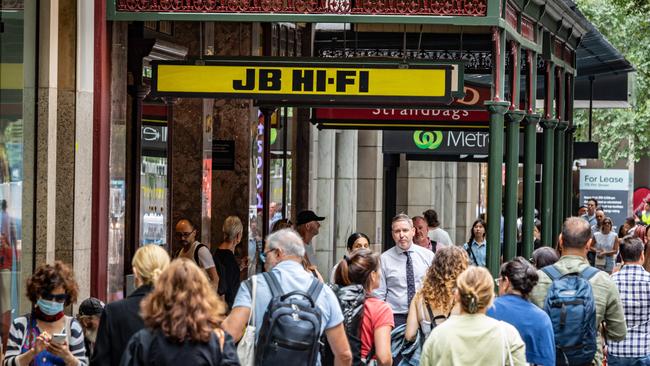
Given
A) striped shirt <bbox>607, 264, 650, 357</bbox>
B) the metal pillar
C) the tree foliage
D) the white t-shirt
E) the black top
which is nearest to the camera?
striped shirt <bbox>607, 264, 650, 357</bbox>

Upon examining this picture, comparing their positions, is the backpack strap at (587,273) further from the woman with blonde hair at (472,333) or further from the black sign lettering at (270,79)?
the black sign lettering at (270,79)

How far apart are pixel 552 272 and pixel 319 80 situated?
350cm

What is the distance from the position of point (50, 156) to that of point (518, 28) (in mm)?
5286

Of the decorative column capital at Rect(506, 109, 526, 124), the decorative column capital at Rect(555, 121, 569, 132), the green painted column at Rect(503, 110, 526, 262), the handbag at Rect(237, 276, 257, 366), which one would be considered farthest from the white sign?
the handbag at Rect(237, 276, 257, 366)

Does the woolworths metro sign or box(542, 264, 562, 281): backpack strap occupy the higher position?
the woolworths metro sign

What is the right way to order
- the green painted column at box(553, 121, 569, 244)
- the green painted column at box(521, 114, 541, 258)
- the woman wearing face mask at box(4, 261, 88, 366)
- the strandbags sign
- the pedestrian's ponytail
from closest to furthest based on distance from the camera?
the woman wearing face mask at box(4, 261, 88, 366) < the pedestrian's ponytail < the strandbags sign < the green painted column at box(521, 114, 541, 258) < the green painted column at box(553, 121, 569, 244)

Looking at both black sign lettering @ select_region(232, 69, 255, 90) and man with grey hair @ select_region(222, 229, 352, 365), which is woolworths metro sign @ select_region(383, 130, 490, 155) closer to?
black sign lettering @ select_region(232, 69, 255, 90)

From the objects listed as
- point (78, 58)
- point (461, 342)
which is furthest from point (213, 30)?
point (461, 342)

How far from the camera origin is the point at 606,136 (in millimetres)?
46188

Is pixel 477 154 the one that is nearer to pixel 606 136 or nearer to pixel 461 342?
pixel 461 342

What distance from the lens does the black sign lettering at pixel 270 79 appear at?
1340 centimetres

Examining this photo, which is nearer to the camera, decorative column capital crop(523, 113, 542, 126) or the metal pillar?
the metal pillar

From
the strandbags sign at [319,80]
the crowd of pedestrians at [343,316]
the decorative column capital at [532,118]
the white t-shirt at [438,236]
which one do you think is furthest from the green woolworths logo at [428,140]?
the crowd of pedestrians at [343,316]

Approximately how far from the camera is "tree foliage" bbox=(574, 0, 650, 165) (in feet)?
135
